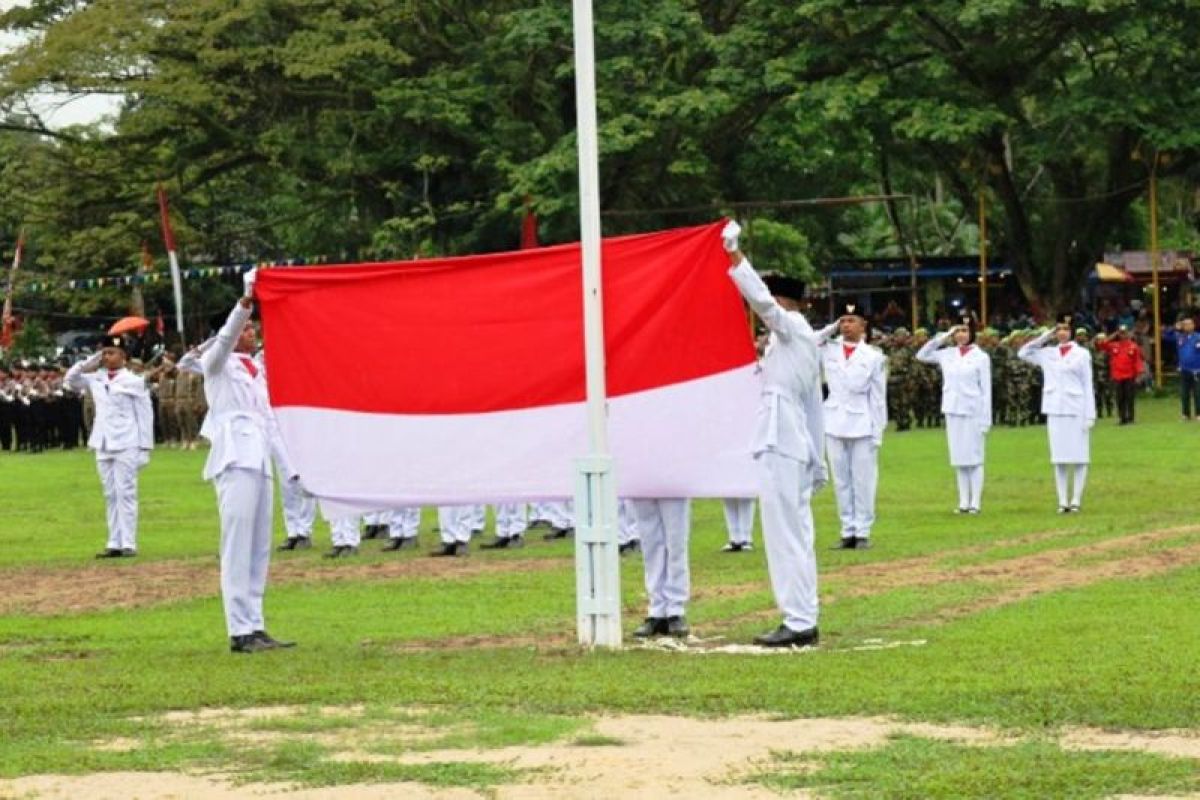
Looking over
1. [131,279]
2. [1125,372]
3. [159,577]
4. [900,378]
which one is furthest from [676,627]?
[131,279]

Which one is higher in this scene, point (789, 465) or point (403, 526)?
point (789, 465)

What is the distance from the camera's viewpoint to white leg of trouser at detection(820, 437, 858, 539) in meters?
24.1

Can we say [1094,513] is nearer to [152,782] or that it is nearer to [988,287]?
[152,782]

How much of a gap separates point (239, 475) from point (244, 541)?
40 cm

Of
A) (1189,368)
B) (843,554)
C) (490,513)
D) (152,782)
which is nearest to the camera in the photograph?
(152,782)

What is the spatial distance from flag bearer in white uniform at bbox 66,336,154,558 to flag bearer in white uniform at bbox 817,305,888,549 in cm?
716

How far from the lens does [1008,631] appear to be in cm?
1555

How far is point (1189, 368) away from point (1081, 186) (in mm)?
11533

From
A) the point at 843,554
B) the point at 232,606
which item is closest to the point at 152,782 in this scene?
the point at 232,606

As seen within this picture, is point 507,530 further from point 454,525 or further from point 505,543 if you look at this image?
point 454,525

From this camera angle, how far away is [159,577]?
23062 mm

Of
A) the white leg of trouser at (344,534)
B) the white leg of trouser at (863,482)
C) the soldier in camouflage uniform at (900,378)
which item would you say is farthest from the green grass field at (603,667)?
the soldier in camouflage uniform at (900,378)

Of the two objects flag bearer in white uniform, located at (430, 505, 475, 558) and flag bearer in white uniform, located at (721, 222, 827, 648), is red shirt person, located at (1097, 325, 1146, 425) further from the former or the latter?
flag bearer in white uniform, located at (721, 222, 827, 648)

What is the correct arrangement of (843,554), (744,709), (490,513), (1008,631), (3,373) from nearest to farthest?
(744,709) < (1008,631) < (843,554) < (490,513) < (3,373)
